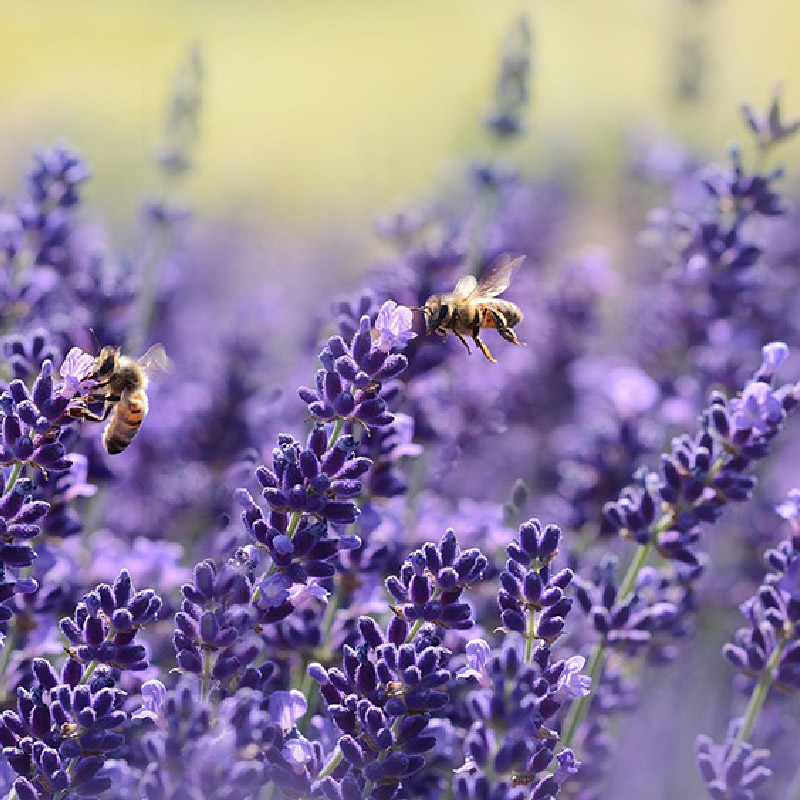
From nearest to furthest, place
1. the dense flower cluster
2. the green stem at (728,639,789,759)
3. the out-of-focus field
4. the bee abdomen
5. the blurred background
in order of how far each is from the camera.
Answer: the dense flower cluster → the green stem at (728,639,789,759) → the bee abdomen → the blurred background → the out-of-focus field

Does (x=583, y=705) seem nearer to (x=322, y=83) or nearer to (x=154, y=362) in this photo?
(x=154, y=362)

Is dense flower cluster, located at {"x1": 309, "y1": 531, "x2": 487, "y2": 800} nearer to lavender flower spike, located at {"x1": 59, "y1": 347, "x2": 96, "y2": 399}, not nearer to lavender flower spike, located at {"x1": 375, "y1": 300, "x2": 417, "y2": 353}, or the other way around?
lavender flower spike, located at {"x1": 375, "y1": 300, "x2": 417, "y2": 353}

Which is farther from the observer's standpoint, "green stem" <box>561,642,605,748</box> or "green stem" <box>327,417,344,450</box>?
"green stem" <box>561,642,605,748</box>

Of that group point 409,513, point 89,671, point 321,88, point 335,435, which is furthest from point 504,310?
point 321,88

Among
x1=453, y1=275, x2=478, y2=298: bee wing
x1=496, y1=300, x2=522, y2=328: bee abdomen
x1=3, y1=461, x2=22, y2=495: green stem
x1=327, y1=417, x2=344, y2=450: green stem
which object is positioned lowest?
x1=3, y1=461, x2=22, y2=495: green stem

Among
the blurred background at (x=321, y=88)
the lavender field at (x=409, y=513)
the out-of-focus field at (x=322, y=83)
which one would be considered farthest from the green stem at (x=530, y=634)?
the out-of-focus field at (x=322, y=83)

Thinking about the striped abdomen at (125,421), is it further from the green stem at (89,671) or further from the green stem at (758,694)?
the green stem at (758,694)

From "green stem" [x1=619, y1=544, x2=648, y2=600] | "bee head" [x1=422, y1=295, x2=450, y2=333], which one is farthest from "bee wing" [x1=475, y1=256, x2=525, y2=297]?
"green stem" [x1=619, y1=544, x2=648, y2=600]

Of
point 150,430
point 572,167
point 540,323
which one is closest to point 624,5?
point 572,167
